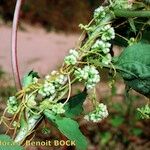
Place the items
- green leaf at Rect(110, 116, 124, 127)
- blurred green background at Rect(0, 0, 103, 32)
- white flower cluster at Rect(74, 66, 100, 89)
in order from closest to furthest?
white flower cluster at Rect(74, 66, 100, 89) → green leaf at Rect(110, 116, 124, 127) → blurred green background at Rect(0, 0, 103, 32)

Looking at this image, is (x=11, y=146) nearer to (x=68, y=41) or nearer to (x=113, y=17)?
(x=113, y=17)

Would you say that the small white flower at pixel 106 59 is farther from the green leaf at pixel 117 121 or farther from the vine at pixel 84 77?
the green leaf at pixel 117 121

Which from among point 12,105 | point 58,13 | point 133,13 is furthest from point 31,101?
point 58,13

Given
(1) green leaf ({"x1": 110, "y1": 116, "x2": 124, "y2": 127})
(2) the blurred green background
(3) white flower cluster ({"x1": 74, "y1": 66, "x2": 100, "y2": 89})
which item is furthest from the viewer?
(2) the blurred green background

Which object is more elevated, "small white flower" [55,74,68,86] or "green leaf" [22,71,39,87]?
"small white flower" [55,74,68,86]

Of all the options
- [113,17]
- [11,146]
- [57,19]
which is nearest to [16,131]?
[11,146]

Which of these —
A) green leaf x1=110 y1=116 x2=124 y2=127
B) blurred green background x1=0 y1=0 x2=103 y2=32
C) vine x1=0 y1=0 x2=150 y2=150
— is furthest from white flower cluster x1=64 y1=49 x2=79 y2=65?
blurred green background x1=0 y1=0 x2=103 y2=32

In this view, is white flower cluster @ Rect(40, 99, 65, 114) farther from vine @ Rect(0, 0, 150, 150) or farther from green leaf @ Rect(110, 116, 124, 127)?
green leaf @ Rect(110, 116, 124, 127)

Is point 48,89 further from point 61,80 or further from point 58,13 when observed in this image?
point 58,13
